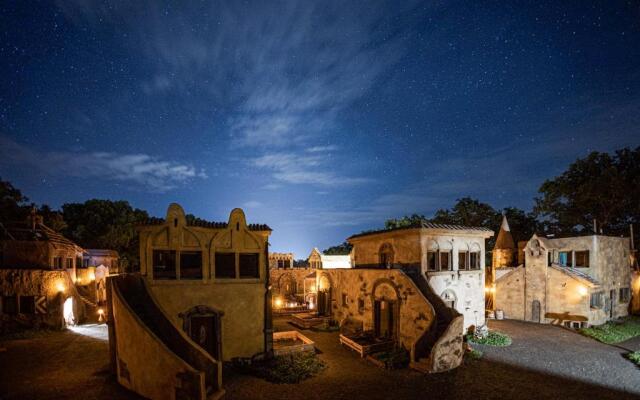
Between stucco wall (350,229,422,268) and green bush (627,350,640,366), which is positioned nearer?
green bush (627,350,640,366)

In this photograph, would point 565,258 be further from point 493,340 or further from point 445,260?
point 445,260

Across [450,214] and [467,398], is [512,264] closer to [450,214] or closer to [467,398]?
[450,214]

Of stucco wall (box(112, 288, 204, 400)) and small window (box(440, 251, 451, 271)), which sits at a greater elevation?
small window (box(440, 251, 451, 271))

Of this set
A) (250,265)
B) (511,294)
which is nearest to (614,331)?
(511,294)

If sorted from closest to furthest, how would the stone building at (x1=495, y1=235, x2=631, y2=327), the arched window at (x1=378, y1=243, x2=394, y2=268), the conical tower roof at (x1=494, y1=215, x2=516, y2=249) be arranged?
the arched window at (x1=378, y1=243, x2=394, y2=268) < the stone building at (x1=495, y1=235, x2=631, y2=327) < the conical tower roof at (x1=494, y1=215, x2=516, y2=249)

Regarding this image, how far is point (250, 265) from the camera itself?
17.5 metres

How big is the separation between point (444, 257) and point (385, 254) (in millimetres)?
3785

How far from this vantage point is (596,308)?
24375 millimetres

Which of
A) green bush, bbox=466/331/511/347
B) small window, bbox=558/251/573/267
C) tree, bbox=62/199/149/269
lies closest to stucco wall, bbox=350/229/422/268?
green bush, bbox=466/331/511/347

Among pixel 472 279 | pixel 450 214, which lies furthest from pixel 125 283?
pixel 450 214

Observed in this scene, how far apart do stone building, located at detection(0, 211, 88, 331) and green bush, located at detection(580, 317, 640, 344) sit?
124ft

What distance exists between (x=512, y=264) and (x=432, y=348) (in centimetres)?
2248

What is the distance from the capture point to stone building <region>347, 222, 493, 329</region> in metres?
19.1

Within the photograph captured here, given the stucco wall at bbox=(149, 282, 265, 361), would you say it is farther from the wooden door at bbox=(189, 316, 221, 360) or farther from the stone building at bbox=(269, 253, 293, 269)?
the stone building at bbox=(269, 253, 293, 269)
